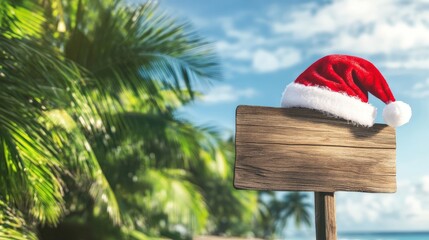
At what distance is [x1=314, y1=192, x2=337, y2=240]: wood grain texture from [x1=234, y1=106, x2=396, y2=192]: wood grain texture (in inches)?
4.1

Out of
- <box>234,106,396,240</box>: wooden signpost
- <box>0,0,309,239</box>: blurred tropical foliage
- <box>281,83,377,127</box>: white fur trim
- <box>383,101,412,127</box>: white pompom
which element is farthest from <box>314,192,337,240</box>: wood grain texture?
<box>0,0,309,239</box>: blurred tropical foliage

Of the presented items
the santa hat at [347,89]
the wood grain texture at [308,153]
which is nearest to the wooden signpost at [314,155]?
the wood grain texture at [308,153]

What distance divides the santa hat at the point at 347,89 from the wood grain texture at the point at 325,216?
1.53 ft

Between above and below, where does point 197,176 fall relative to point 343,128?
above

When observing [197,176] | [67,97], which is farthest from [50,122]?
[197,176]

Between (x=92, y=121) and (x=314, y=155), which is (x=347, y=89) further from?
(x=92, y=121)

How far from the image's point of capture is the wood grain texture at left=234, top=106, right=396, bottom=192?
3.51 m

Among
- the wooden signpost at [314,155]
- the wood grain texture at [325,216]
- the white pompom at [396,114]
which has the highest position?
the white pompom at [396,114]

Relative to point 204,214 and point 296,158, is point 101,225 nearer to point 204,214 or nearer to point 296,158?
point 204,214

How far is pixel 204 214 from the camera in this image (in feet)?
49.2

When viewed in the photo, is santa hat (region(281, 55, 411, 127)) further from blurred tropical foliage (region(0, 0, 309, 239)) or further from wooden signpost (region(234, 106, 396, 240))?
blurred tropical foliage (region(0, 0, 309, 239))

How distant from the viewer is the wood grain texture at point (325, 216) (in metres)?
3.73

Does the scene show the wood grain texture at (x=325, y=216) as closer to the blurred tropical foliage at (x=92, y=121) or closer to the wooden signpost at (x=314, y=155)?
the wooden signpost at (x=314, y=155)

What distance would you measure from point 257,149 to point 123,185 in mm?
11533
